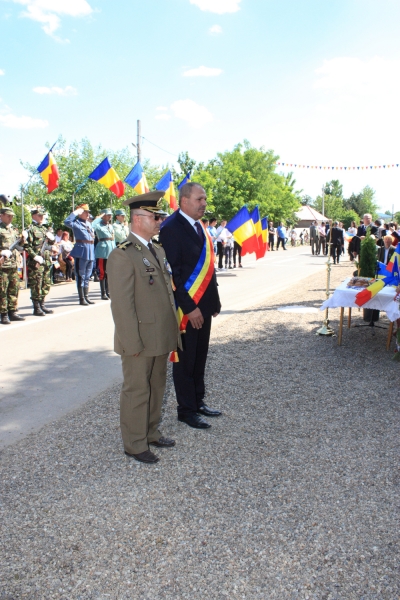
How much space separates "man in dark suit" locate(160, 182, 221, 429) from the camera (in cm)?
406

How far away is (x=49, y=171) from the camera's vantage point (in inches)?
543

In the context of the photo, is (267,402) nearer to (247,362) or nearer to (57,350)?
Answer: (247,362)

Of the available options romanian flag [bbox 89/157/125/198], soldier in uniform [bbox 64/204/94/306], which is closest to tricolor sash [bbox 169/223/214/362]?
soldier in uniform [bbox 64/204/94/306]

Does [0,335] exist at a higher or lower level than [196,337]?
lower

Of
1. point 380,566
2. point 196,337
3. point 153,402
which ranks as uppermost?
point 196,337

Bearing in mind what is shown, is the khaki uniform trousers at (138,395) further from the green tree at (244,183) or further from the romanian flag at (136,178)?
the green tree at (244,183)

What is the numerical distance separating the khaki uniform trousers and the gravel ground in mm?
187

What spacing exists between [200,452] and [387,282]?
4282 millimetres

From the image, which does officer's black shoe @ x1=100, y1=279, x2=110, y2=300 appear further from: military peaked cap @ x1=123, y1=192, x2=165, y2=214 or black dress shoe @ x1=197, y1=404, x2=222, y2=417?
military peaked cap @ x1=123, y1=192, x2=165, y2=214

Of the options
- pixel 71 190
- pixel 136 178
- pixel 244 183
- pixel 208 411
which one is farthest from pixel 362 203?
pixel 208 411

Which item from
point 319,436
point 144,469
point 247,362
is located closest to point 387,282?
point 247,362

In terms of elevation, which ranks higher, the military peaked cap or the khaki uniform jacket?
the military peaked cap

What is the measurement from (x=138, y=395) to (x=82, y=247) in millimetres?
7518

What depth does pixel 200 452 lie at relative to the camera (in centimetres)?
387
